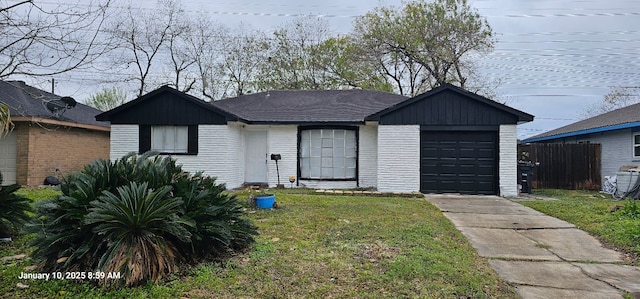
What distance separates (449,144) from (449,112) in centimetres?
99

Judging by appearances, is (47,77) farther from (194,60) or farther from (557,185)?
(194,60)

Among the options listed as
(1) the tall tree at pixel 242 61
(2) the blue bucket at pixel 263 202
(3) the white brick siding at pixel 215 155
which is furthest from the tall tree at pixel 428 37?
(2) the blue bucket at pixel 263 202

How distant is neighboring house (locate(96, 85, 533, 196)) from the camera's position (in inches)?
472

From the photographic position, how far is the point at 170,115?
42.6 feet

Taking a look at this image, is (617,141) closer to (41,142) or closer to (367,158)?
(367,158)

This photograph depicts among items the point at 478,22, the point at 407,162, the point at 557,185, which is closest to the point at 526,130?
the point at 478,22

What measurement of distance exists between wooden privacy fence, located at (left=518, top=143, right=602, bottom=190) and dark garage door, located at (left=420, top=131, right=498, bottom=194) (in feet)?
12.3

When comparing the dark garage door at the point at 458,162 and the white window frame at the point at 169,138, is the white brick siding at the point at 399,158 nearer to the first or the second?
the dark garage door at the point at 458,162

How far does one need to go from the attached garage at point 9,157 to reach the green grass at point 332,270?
32.3 feet

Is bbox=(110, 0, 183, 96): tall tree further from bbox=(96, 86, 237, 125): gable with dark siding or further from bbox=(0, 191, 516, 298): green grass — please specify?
bbox=(0, 191, 516, 298): green grass

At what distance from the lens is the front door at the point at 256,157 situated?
46.8 ft

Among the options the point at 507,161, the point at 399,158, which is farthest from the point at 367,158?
the point at 507,161

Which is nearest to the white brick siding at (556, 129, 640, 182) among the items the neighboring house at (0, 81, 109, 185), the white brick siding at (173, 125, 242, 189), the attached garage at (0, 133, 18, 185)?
the white brick siding at (173, 125, 242, 189)

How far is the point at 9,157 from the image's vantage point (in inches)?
521
